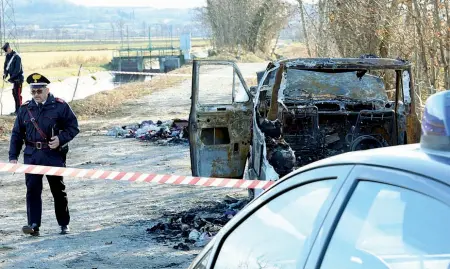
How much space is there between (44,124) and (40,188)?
2.21ft

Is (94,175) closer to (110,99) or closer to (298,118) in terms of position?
(298,118)

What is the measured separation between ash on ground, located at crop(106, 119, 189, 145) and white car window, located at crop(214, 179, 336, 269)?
14.5 meters

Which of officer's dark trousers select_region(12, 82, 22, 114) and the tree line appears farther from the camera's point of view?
officer's dark trousers select_region(12, 82, 22, 114)

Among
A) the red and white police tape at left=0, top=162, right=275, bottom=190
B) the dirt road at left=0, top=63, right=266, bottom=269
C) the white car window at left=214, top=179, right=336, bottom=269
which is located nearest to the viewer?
the white car window at left=214, top=179, right=336, bottom=269

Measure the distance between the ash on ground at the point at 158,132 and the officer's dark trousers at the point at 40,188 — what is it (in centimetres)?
838

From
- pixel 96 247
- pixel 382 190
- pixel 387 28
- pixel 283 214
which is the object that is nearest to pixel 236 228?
pixel 283 214

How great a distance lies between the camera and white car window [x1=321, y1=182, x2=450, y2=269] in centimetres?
231

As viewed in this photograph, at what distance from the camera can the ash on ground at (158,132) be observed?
1844cm

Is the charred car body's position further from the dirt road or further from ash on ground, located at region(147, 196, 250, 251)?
the dirt road

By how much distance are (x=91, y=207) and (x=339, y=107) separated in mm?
3353

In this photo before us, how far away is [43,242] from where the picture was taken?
30.6 ft

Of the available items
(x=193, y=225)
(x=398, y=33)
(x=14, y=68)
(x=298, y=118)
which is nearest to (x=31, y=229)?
(x=193, y=225)

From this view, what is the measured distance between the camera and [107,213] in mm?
10898

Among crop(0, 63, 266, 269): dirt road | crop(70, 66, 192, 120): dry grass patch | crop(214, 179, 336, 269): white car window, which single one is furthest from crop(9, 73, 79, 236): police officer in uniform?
crop(70, 66, 192, 120): dry grass patch
